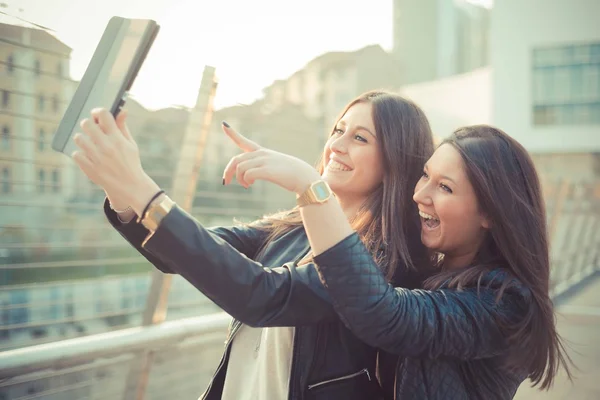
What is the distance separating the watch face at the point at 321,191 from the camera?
1.25 m

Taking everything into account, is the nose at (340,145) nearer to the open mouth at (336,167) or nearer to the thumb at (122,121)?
the open mouth at (336,167)

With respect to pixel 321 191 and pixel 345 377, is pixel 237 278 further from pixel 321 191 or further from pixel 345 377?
pixel 345 377

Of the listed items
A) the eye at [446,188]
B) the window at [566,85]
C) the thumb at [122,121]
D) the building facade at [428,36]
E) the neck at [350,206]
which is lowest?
the neck at [350,206]

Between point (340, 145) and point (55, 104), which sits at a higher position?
point (55, 104)

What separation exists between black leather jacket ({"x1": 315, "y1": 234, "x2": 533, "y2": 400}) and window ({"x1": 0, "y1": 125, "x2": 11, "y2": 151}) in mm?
1666

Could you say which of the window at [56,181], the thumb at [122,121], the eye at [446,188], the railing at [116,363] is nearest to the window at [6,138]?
the window at [56,181]

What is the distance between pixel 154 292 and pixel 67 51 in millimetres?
1110

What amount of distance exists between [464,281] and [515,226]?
220mm

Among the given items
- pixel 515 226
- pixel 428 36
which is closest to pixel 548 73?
pixel 428 36

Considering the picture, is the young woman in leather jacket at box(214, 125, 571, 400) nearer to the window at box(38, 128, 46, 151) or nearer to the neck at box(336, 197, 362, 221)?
the neck at box(336, 197, 362, 221)

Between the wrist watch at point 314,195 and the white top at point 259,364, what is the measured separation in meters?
0.45

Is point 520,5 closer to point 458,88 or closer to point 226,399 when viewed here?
point 458,88

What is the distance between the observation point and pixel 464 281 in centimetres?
154

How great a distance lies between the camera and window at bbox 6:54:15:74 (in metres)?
2.24
